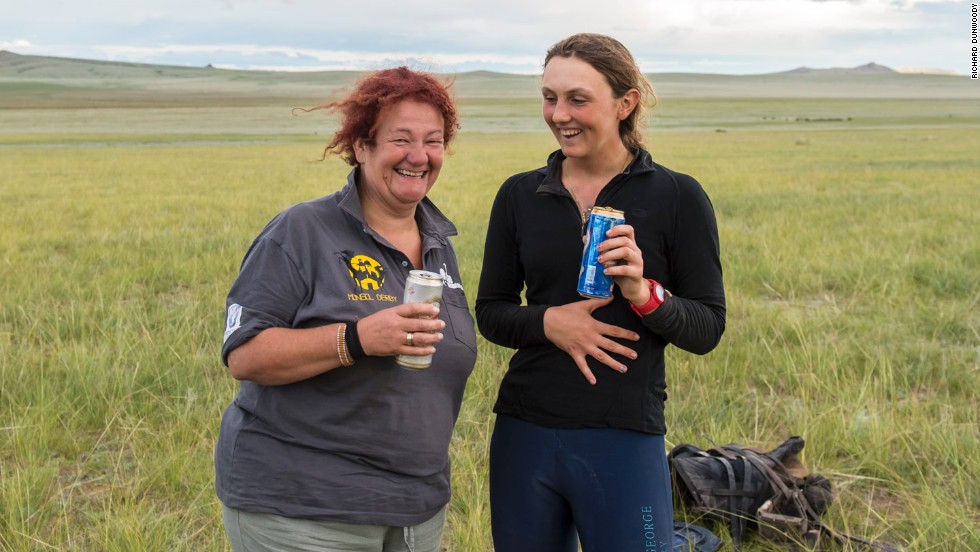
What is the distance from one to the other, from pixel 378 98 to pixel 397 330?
0.71m

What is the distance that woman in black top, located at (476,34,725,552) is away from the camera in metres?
2.34

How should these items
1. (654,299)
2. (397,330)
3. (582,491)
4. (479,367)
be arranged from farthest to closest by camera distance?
1. (479,367)
2. (582,491)
3. (654,299)
4. (397,330)

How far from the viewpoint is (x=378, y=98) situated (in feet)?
7.96

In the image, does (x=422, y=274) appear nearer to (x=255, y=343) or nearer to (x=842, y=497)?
(x=255, y=343)

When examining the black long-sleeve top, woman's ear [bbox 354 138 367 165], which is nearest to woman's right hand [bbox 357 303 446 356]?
the black long-sleeve top

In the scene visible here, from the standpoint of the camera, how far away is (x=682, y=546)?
3.26 meters

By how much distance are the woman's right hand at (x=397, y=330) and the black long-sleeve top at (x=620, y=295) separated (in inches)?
15.0

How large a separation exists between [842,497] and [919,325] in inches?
121

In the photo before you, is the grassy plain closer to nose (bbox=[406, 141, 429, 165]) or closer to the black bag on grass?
the black bag on grass

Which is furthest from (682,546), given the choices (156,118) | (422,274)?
(156,118)

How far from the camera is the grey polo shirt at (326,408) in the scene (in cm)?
220

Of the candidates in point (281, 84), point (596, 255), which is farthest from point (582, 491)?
point (281, 84)

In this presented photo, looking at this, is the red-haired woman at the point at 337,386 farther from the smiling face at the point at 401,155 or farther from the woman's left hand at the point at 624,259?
the woman's left hand at the point at 624,259

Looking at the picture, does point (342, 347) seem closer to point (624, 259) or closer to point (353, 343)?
point (353, 343)
